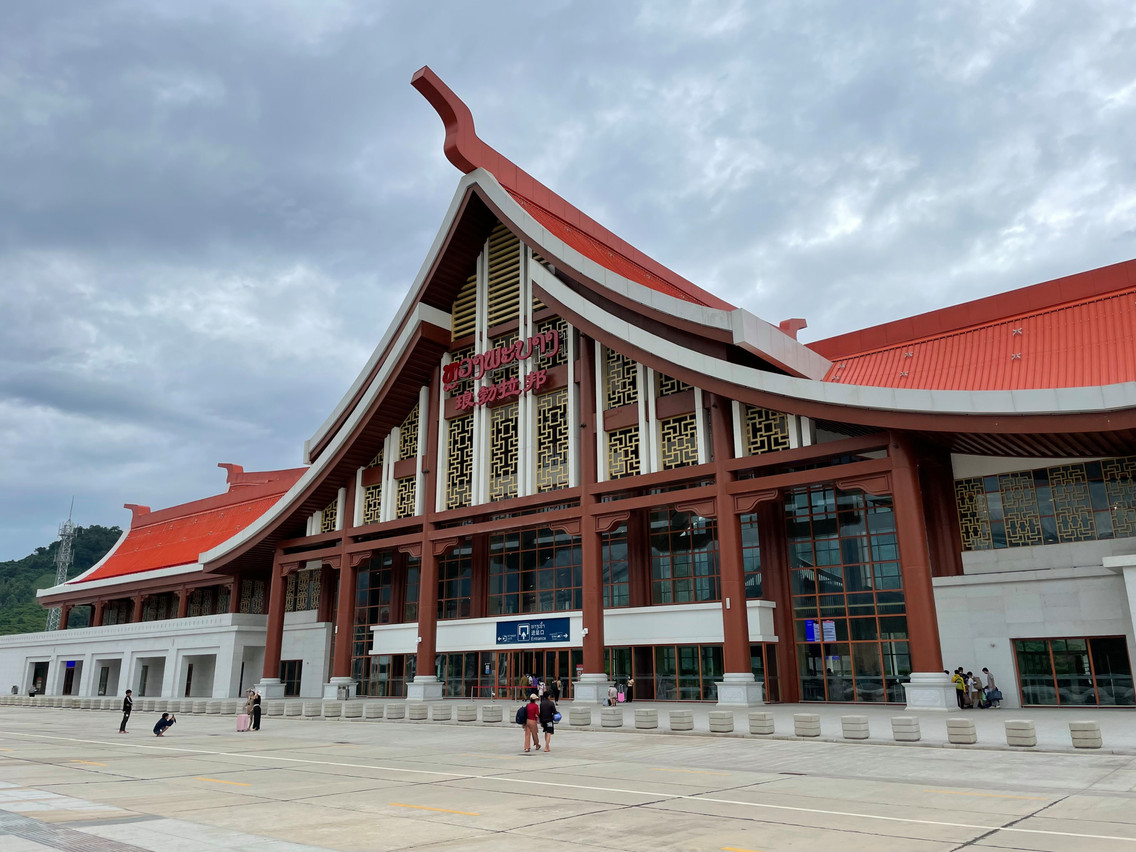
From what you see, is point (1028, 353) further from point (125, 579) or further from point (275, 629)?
point (125, 579)

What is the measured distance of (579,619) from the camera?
1310 inches

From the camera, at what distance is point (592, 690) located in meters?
30.5

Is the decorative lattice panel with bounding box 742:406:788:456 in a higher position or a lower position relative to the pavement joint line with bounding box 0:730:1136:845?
higher

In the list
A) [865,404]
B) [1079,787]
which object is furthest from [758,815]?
[865,404]

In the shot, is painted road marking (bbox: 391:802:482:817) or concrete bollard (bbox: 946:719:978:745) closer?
painted road marking (bbox: 391:802:482:817)

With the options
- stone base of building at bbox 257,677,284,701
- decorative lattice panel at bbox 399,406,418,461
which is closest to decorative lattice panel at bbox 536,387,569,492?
decorative lattice panel at bbox 399,406,418,461

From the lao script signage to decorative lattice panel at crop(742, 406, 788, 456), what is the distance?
9728 mm

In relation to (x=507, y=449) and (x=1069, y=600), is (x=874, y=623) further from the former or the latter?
(x=507, y=449)

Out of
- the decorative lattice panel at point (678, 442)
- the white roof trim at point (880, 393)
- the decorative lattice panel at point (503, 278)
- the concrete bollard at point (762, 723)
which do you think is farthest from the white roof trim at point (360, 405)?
the concrete bollard at point (762, 723)

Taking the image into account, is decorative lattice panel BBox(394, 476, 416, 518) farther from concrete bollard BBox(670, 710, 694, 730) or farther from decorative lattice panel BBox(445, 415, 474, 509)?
concrete bollard BBox(670, 710, 694, 730)

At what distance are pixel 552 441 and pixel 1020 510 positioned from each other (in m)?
17.6

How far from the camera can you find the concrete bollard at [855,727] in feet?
63.5

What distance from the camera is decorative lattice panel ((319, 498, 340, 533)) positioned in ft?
145

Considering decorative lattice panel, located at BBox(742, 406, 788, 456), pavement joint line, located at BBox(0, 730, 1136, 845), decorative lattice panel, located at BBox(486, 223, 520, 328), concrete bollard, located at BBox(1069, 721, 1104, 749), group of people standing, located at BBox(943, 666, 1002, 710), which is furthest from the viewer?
decorative lattice panel, located at BBox(486, 223, 520, 328)
